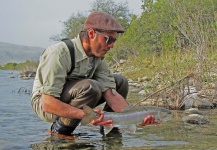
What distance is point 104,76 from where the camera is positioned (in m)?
4.54

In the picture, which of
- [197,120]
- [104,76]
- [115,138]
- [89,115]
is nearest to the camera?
[89,115]

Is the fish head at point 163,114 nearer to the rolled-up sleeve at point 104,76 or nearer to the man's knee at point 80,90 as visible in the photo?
the man's knee at point 80,90

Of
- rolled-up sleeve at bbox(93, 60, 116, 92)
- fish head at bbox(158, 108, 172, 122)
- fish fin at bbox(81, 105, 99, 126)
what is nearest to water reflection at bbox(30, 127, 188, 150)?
fish head at bbox(158, 108, 172, 122)

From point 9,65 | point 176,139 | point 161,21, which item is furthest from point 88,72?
point 9,65

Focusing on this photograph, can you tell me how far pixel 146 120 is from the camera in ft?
11.7

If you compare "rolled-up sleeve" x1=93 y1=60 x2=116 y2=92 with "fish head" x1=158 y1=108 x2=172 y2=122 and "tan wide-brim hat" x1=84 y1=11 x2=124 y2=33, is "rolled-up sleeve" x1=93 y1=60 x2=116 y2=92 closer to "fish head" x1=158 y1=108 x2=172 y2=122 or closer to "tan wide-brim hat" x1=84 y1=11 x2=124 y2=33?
"tan wide-brim hat" x1=84 y1=11 x2=124 y2=33

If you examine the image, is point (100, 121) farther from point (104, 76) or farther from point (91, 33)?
point (104, 76)

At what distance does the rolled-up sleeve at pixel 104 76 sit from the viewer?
4.50m

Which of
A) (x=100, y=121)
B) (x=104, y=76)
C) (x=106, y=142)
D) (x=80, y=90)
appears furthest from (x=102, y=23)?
(x=106, y=142)

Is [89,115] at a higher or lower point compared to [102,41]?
lower

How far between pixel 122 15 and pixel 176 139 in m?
47.6

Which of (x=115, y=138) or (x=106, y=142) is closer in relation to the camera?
(x=106, y=142)

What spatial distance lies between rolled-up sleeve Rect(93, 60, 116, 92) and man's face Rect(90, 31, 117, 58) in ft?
2.08

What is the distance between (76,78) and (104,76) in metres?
0.46
